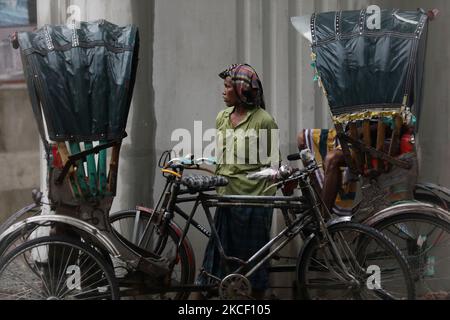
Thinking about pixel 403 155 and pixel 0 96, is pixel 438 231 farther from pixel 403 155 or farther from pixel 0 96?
pixel 0 96

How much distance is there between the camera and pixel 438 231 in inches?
181

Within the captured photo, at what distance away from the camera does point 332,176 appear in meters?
4.90

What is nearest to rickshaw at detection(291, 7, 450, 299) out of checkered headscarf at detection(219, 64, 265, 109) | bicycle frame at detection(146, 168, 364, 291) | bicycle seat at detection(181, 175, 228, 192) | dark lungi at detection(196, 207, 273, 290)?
bicycle frame at detection(146, 168, 364, 291)

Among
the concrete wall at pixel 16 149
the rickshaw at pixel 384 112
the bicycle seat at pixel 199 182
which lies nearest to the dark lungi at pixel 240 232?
the bicycle seat at pixel 199 182

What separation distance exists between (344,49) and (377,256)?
1.26 m

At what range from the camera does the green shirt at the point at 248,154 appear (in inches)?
192

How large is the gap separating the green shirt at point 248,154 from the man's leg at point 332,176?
0.33 metres

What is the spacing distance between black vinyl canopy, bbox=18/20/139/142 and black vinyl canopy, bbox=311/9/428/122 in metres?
1.21

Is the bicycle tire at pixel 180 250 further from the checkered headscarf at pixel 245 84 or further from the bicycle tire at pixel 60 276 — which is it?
the checkered headscarf at pixel 245 84

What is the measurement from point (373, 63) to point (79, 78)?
1756mm

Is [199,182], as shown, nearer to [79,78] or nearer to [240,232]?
[240,232]
